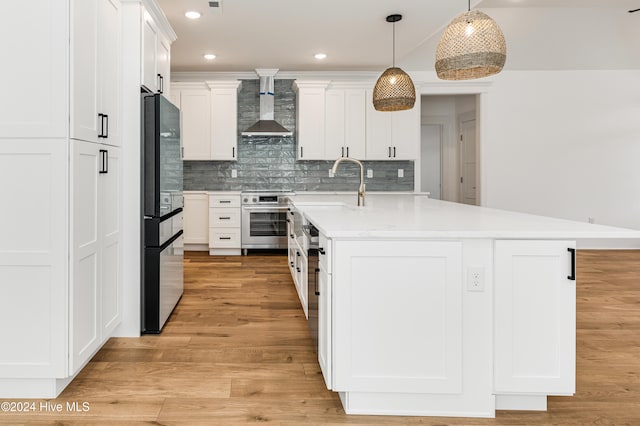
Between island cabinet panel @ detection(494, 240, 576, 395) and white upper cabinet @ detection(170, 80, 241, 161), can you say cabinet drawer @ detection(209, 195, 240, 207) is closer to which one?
white upper cabinet @ detection(170, 80, 241, 161)

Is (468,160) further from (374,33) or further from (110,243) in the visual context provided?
(110,243)

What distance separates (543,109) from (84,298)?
21.8 ft

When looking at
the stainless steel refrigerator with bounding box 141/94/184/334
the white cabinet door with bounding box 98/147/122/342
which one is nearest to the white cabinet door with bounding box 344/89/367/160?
the stainless steel refrigerator with bounding box 141/94/184/334

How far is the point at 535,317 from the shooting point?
1829mm

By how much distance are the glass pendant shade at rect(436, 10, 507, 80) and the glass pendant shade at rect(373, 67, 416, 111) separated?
998mm

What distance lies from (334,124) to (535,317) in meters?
4.73

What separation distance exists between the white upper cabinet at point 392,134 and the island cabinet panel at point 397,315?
4.49 metres

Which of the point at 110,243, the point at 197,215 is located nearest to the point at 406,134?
the point at 197,215

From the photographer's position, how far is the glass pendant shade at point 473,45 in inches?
89.0

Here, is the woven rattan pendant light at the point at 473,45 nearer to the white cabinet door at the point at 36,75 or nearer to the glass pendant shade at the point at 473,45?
the glass pendant shade at the point at 473,45

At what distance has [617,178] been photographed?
21.7 feet

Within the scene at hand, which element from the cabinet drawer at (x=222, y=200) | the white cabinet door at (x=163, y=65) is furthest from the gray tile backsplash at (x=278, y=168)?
the white cabinet door at (x=163, y=65)

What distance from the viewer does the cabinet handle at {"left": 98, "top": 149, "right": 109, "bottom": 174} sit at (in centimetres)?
241

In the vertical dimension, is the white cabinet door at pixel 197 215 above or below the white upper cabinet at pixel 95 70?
below
